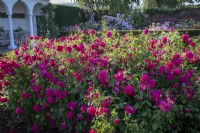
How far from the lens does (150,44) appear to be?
3516 millimetres

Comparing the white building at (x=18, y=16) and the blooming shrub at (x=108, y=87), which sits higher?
the white building at (x=18, y=16)

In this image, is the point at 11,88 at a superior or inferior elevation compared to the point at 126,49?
inferior

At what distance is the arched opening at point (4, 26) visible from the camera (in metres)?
14.1

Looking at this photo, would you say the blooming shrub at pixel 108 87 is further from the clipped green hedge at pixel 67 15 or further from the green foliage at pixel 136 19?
the green foliage at pixel 136 19

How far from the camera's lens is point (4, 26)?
49.5 feet

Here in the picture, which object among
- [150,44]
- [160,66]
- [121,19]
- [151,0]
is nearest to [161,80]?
[160,66]

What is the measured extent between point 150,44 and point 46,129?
167 centimetres

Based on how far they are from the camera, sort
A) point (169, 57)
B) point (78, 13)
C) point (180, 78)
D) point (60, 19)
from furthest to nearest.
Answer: point (78, 13) < point (60, 19) < point (169, 57) < point (180, 78)

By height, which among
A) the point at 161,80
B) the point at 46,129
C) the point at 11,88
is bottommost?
the point at 46,129

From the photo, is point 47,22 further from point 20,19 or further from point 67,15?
point 67,15

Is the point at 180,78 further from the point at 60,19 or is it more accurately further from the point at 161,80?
the point at 60,19

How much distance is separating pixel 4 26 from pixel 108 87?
44.6ft

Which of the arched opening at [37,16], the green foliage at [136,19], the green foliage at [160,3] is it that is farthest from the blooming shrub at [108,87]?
the green foliage at [160,3]

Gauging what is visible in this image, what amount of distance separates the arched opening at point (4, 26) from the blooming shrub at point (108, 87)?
35.5ft
